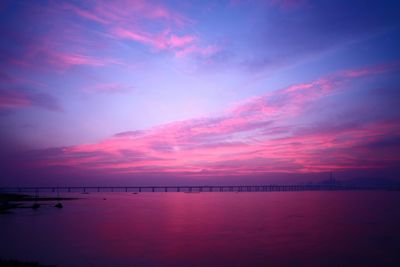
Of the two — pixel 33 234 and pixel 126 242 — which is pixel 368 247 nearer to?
pixel 126 242

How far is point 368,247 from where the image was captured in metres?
26.5

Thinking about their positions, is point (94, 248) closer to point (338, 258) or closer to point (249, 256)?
point (249, 256)

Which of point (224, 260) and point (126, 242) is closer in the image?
point (224, 260)

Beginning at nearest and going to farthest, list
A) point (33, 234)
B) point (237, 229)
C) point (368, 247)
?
point (368, 247) → point (33, 234) → point (237, 229)

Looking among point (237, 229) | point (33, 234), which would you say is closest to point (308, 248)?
point (237, 229)

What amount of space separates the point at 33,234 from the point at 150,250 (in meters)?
13.2

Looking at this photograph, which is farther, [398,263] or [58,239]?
[58,239]

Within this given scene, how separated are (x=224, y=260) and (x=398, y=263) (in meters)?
11.1

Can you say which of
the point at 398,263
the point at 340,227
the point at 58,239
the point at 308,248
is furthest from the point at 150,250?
the point at 340,227

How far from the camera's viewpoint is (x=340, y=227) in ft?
123

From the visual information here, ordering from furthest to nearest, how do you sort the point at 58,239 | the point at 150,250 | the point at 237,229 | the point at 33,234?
1. the point at 237,229
2. the point at 33,234
3. the point at 58,239
4. the point at 150,250

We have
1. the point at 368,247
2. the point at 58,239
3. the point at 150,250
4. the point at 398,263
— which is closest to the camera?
the point at 398,263

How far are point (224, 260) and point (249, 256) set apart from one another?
2190 mm

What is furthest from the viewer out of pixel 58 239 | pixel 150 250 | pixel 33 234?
pixel 33 234
